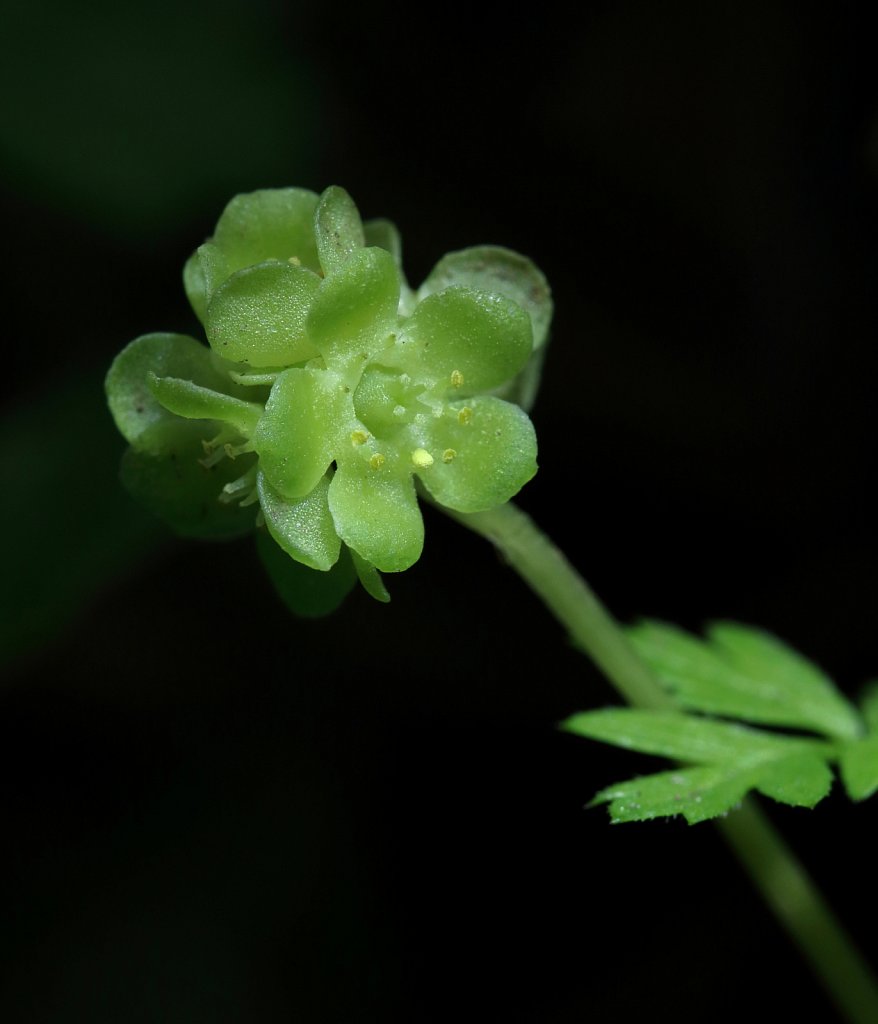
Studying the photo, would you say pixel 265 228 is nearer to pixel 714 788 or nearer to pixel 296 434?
pixel 296 434

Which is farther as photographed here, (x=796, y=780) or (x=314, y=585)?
(x=796, y=780)

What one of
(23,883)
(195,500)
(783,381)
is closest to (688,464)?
(783,381)

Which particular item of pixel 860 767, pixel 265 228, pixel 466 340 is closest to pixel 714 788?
pixel 860 767

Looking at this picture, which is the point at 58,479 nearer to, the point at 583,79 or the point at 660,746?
the point at 583,79

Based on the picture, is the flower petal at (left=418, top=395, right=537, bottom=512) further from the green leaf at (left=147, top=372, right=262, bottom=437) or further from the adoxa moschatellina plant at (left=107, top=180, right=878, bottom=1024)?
the green leaf at (left=147, top=372, right=262, bottom=437)

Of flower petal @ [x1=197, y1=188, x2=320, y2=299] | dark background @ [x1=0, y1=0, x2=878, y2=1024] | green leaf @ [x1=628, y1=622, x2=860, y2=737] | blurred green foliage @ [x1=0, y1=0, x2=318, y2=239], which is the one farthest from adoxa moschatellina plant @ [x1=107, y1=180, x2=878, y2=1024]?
blurred green foliage @ [x1=0, y1=0, x2=318, y2=239]

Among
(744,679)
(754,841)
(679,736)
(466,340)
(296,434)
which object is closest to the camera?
(296,434)
